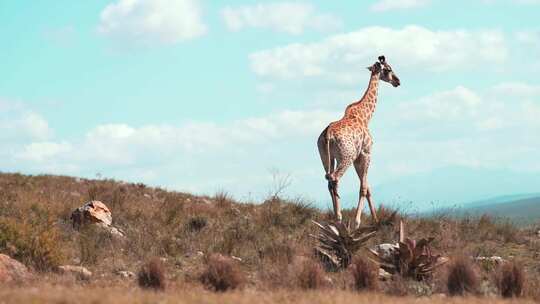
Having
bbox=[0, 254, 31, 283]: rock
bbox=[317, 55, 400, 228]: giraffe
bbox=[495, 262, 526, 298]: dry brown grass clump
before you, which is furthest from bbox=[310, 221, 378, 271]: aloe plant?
bbox=[0, 254, 31, 283]: rock

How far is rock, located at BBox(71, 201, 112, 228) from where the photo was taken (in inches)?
605

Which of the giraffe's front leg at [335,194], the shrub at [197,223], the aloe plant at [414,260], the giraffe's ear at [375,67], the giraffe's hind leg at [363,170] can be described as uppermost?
the giraffe's ear at [375,67]

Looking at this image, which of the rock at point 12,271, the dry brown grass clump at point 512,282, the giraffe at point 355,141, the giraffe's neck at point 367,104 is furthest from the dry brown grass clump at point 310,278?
the giraffe's neck at point 367,104

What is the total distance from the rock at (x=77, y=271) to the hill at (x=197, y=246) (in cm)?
10

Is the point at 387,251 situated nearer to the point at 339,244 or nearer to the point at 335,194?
the point at 339,244

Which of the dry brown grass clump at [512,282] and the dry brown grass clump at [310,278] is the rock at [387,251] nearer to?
the dry brown grass clump at [512,282]

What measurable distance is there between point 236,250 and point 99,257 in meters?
2.62

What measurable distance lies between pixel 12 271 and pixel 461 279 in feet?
21.0

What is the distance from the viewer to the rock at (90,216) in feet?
50.4

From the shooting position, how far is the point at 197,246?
47.3 feet

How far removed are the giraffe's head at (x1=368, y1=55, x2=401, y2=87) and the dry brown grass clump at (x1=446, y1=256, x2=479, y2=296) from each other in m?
8.12

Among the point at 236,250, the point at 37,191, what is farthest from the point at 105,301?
the point at 37,191

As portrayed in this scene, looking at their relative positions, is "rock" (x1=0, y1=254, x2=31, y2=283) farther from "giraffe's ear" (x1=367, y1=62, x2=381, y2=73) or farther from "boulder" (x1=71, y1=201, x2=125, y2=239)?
"giraffe's ear" (x1=367, y1=62, x2=381, y2=73)

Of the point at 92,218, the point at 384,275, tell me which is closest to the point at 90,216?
the point at 92,218
